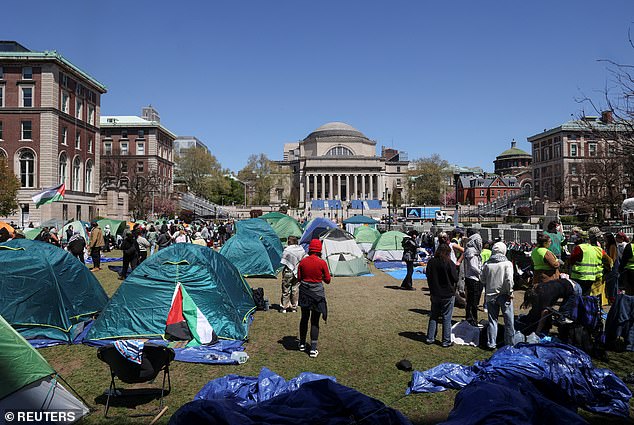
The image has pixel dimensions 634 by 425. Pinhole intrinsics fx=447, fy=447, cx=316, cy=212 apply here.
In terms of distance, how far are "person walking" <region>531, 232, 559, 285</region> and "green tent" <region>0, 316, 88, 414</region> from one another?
285 inches

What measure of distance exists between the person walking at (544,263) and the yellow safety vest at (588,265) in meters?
1.04

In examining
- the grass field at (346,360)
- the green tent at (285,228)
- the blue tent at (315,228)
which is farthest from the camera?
the green tent at (285,228)

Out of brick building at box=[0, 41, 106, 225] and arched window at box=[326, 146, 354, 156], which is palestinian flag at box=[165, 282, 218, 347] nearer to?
brick building at box=[0, 41, 106, 225]

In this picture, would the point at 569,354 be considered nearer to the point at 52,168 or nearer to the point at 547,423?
the point at 547,423

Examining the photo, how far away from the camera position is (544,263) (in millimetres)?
7875

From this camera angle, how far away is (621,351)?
24.6 feet

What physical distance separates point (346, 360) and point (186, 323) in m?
2.99

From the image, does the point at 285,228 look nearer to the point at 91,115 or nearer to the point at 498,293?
the point at 498,293

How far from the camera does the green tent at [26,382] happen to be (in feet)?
16.6

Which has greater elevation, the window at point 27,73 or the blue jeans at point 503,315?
the window at point 27,73

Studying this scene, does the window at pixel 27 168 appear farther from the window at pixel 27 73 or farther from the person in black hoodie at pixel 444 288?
the person in black hoodie at pixel 444 288

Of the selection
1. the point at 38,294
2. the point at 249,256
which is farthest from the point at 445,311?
the point at 249,256

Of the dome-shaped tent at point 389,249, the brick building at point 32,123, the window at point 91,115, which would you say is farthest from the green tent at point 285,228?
the window at point 91,115

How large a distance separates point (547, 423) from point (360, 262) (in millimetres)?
13165
